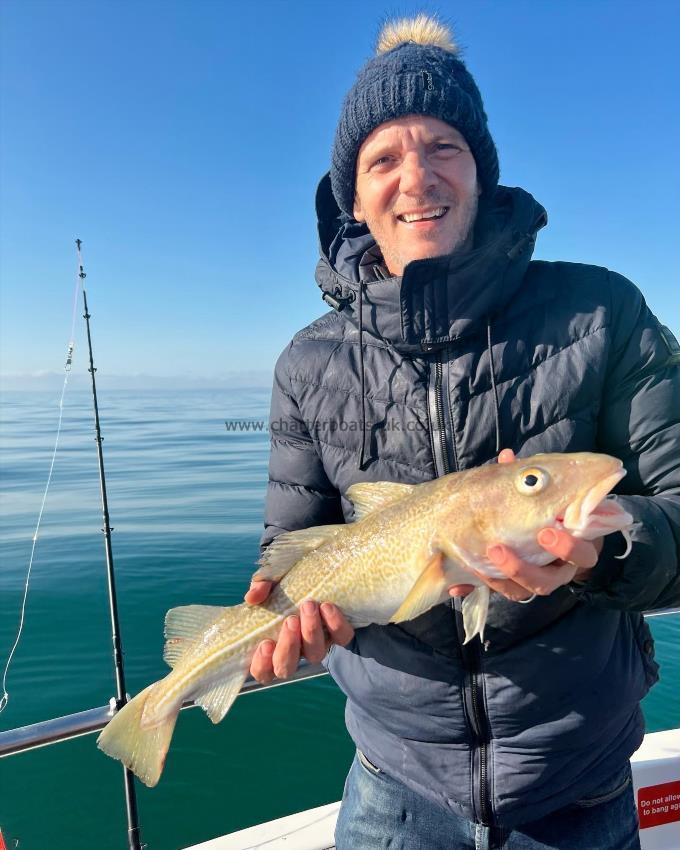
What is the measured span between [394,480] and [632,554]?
3.40ft

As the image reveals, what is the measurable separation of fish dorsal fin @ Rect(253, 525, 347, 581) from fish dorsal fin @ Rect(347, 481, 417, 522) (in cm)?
20

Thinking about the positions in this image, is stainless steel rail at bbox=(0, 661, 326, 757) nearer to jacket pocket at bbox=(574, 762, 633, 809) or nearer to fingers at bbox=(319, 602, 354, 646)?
fingers at bbox=(319, 602, 354, 646)

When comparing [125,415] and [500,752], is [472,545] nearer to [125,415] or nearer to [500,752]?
[500,752]

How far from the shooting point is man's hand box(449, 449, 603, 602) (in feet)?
6.55

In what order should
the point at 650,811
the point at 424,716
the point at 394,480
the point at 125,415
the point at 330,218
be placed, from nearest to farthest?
the point at 424,716 → the point at 394,480 → the point at 330,218 → the point at 650,811 → the point at 125,415

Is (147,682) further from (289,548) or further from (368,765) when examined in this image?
(289,548)

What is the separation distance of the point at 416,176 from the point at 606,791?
2854 millimetres

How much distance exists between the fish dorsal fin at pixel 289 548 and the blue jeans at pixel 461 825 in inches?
41.1

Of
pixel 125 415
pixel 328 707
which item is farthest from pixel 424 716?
pixel 125 415

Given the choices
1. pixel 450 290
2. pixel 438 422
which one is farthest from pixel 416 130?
pixel 438 422

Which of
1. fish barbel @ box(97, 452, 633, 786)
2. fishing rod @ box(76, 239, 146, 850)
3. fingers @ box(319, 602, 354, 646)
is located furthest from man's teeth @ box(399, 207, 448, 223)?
fishing rod @ box(76, 239, 146, 850)

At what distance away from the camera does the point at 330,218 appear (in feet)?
11.6

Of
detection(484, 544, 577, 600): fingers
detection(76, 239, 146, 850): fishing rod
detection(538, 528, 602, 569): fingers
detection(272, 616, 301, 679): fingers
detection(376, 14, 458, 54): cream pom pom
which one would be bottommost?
detection(76, 239, 146, 850): fishing rod

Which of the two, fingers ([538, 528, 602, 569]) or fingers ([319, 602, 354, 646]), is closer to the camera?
fingers ([538, 528, 602, 569])
